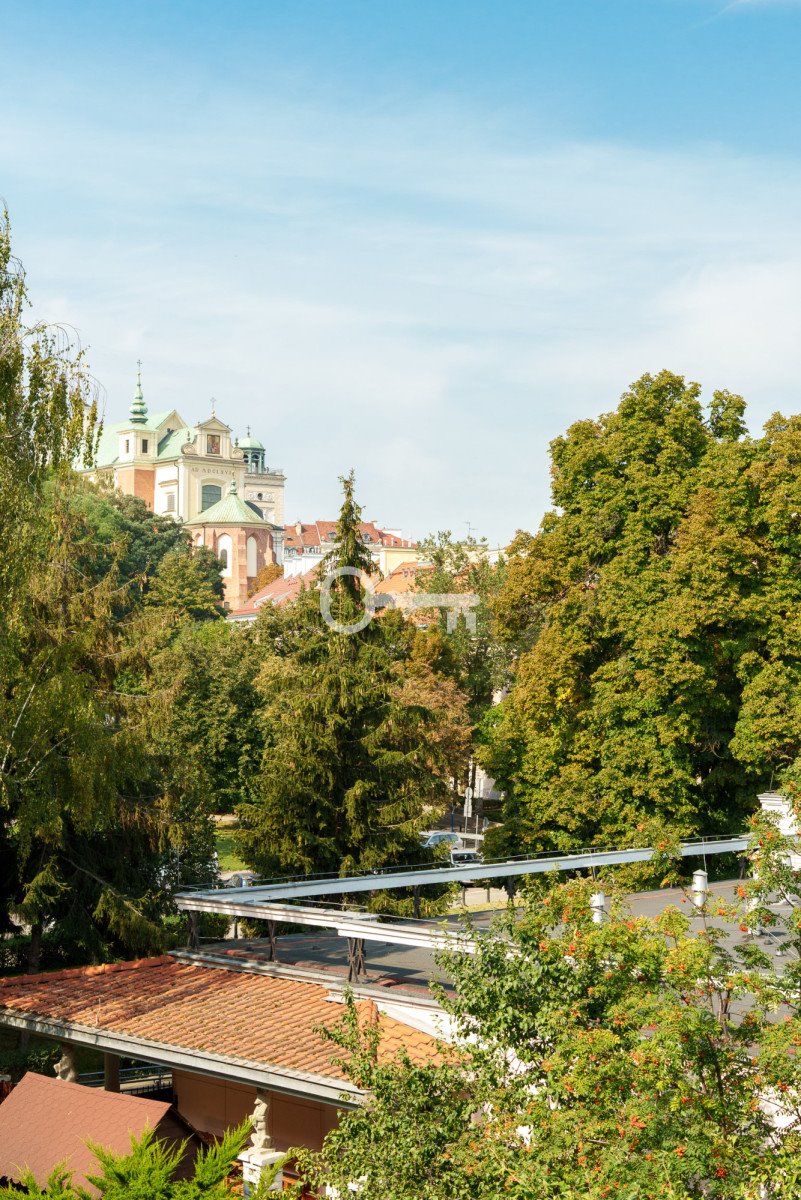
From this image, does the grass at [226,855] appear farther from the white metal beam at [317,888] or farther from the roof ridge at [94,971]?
the white metal beam at [317,888]

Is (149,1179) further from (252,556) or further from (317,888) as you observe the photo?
(252,556)

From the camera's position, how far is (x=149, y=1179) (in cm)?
986

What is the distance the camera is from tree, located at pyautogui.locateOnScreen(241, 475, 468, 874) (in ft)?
88.8

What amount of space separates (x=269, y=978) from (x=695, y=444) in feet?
64.1

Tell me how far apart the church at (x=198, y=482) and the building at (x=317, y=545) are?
7.52ft

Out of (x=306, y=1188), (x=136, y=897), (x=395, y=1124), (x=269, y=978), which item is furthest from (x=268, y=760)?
(x=395, y=1124)

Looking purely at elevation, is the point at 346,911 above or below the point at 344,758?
below

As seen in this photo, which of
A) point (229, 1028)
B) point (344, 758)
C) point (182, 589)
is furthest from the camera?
point (182, 589)

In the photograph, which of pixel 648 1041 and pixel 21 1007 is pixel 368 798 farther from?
pixel 648 1041

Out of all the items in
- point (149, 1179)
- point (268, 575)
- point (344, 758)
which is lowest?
point (149, 1179)

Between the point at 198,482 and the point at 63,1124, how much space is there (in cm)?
13154

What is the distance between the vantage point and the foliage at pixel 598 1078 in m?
7.86

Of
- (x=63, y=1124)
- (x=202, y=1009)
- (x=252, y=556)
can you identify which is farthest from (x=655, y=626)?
(x=252, y=556)

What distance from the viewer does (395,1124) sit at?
347 inches
